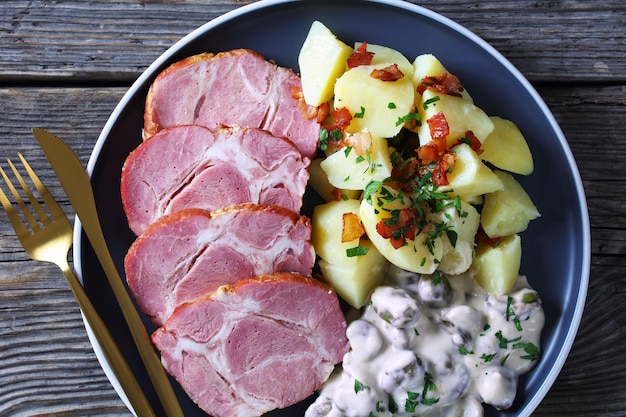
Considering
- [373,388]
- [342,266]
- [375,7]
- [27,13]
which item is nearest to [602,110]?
[375,7]

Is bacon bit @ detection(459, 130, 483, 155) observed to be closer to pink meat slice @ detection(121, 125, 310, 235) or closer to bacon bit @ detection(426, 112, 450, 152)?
bacon bit @ detection(426, 112, 450, 152)

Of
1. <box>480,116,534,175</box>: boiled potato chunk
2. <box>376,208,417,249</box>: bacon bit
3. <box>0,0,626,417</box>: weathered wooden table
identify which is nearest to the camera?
<box>376,208,417,249</box>: bacon bit

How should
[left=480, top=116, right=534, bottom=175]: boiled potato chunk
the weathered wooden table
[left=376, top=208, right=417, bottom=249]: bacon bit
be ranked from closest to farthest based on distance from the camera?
[left=376, top=208, right=417, bottom=249]: bacon bit
[left=480, top=116, right=534, bottom=175]: boiled potato chunk
the weathered wooden table

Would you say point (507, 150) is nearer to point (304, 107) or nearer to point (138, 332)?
point (304, 107)

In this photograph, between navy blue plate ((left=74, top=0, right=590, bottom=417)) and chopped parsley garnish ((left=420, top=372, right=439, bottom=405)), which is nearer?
chopped parsley garnish ((left=420, top=372, right=439, bottom=405))

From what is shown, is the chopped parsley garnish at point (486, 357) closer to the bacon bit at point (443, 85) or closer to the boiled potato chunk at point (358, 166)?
the boiled potato chunk at point (358, 166)

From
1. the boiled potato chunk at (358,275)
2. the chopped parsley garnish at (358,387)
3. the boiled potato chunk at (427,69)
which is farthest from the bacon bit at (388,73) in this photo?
the chopped parsley garnish at (358,387)

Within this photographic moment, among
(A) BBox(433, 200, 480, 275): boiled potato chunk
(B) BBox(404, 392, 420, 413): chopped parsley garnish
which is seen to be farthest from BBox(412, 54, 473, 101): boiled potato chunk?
(B) BBox(404, 392, 420, 413): chopped parsley garnish
